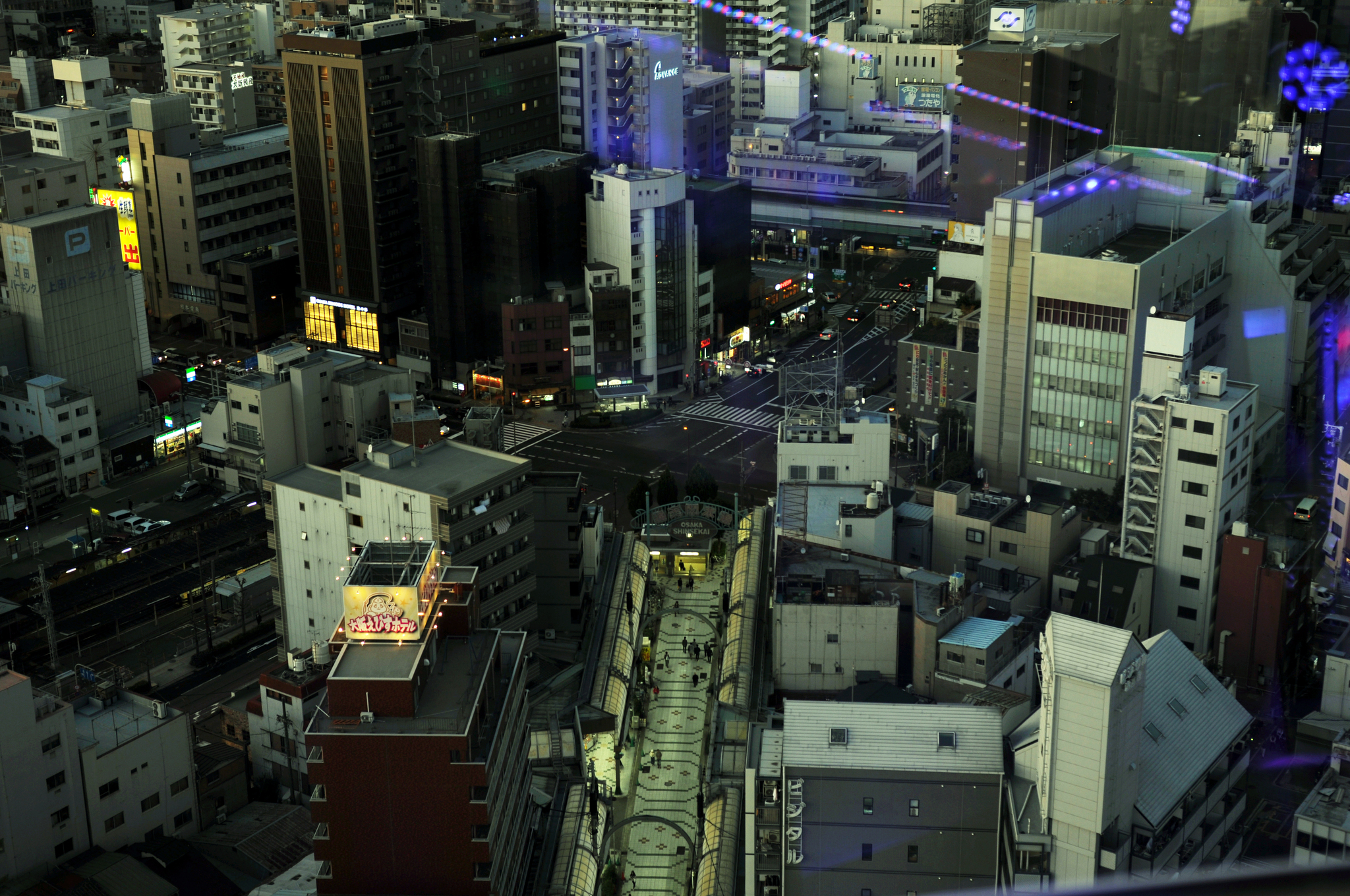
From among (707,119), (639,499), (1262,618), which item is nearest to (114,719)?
(639,499)

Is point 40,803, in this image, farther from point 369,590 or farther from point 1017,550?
point 1017,550

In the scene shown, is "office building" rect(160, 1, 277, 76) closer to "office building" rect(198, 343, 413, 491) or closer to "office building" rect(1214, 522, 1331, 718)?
"office building" rect(198, 343, 413, 491)

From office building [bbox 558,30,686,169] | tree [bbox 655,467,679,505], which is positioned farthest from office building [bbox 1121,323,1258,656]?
office building [bbox 558,30,686,169]

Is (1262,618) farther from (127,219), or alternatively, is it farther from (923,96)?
(923,96)

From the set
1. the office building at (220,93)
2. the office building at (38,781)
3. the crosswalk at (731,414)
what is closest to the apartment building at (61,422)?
the crosswalk at (731,414)

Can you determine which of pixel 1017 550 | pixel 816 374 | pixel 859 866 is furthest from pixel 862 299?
pixel 859 866

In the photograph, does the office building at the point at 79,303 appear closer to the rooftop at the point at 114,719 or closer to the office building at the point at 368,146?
the office building at the point at 368,146
